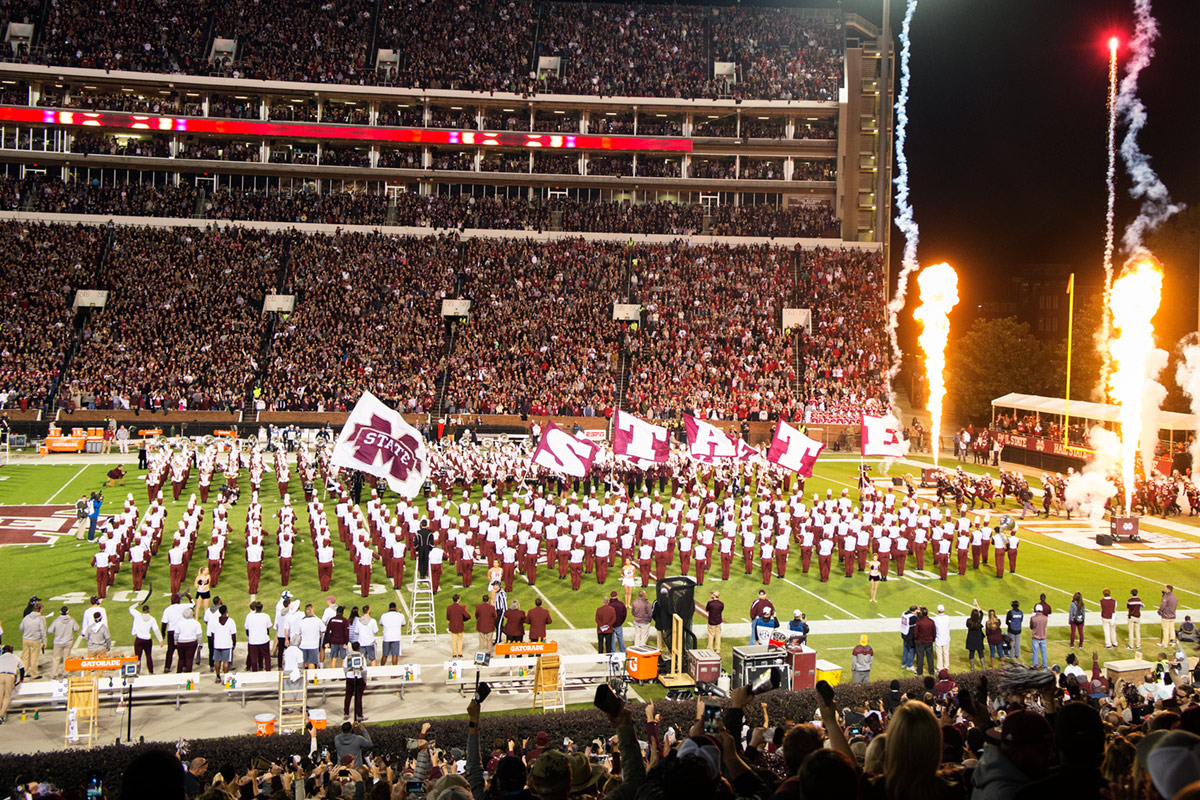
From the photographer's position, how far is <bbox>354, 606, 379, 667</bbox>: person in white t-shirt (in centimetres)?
1399

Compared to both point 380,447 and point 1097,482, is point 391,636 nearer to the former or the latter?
point 380,447

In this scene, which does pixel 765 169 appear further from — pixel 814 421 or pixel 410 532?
pixel 410 532

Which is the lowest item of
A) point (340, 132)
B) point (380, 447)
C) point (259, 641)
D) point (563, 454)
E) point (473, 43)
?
point (259, 641)

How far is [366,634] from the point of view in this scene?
551 inches

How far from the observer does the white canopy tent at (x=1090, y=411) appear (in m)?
32.3

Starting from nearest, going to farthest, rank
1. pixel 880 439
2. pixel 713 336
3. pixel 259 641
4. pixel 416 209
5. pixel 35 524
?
pixel 259 641
pixel 35 524
pixel 880 439
pixel 713 336
pixel 416 209

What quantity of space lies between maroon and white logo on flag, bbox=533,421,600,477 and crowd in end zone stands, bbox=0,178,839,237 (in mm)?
33157

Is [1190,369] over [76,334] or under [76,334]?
under

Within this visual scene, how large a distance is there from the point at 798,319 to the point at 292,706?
38896mm

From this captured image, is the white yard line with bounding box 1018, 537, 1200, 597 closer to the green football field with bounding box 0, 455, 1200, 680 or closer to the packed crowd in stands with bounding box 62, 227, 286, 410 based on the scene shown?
the green football field with bounding box 0, 455, 1200, 680

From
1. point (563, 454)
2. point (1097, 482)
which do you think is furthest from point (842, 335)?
point (563, 454)

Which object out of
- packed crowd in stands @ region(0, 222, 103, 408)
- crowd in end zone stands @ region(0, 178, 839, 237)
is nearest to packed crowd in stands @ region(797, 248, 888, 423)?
crowd in end zone stands @ region(0, 178, 839, 237)

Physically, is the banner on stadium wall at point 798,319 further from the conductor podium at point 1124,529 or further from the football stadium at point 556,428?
the conductor podium at point 1124,529

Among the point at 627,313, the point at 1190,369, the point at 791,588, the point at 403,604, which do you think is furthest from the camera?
the point at 627,313
